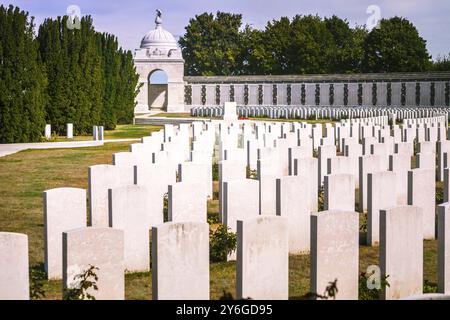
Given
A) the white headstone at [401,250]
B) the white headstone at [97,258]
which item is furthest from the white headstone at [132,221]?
the white headstone at [401,250]

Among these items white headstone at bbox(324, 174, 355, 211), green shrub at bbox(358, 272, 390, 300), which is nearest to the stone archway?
white headstone at bbox(324, 174, 355, 211)

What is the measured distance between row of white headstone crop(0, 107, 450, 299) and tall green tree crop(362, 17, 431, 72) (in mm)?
57395

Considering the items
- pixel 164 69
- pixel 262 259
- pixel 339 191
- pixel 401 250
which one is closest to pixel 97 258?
pixel 262 259

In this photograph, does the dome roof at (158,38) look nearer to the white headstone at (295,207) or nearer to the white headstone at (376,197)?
the white headstone at (376,197)

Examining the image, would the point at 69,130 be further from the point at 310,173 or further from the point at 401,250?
the point at 401,250

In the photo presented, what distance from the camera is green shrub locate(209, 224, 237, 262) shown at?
31.2 feet

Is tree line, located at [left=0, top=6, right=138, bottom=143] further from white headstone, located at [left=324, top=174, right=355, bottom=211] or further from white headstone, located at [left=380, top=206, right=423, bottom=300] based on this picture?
white headstone, located at [left=380, top=206, right=423, bottom=300]

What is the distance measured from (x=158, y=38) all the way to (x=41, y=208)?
61398mm

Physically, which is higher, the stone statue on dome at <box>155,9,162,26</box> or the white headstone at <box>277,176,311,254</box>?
the stone statue on dome at <box>155,9,162,26</box>

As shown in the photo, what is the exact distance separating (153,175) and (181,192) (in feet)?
8.28

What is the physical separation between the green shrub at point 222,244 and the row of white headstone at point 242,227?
0.12 m

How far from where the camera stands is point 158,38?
73.3 m
